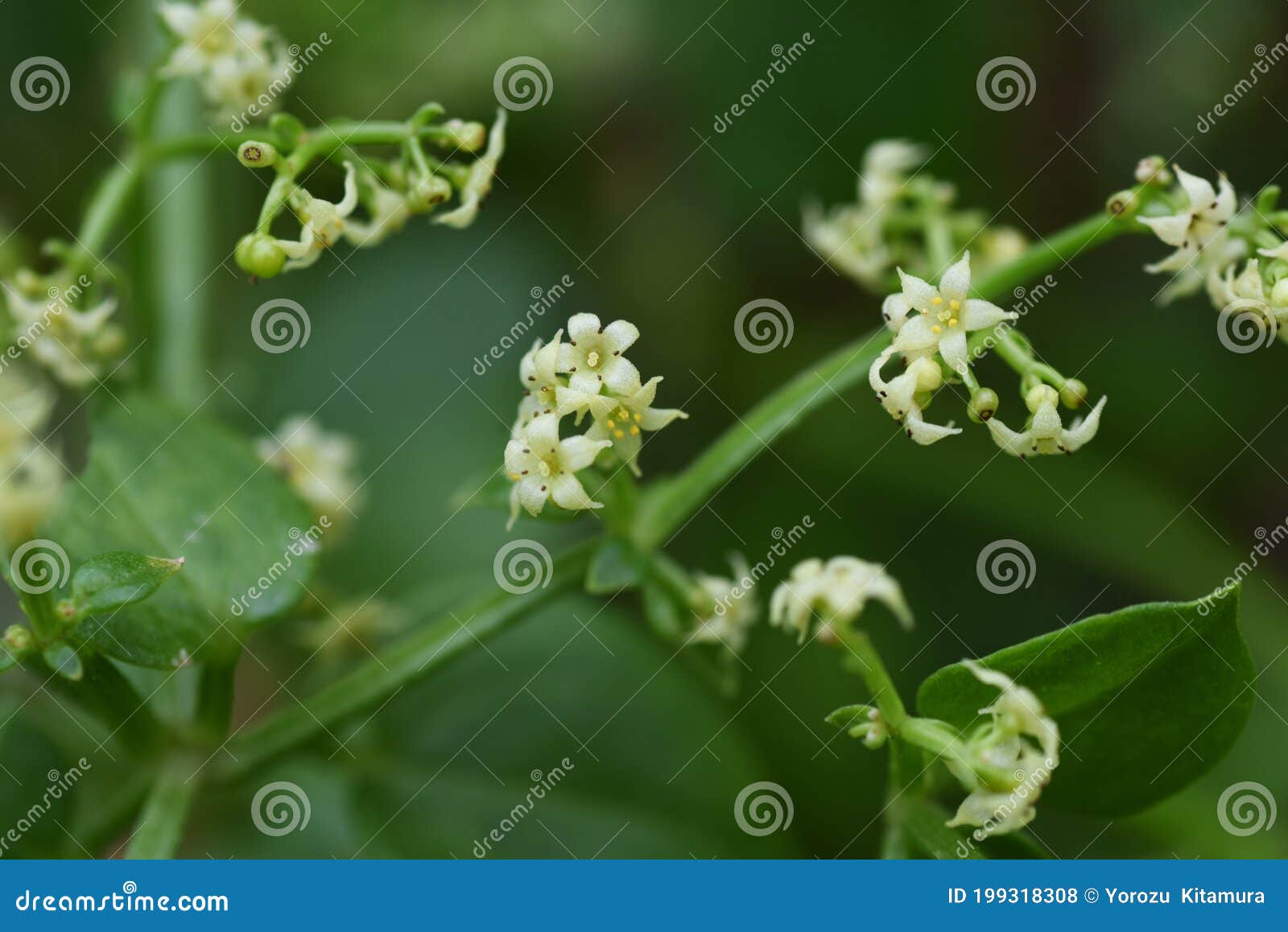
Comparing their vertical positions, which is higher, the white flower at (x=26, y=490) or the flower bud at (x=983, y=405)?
the flower bud at (x=983, y=405)

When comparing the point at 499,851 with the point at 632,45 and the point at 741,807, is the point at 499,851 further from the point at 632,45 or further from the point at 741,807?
the point at 632,45

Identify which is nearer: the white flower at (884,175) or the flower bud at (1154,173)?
the flower bud at (1154,173)

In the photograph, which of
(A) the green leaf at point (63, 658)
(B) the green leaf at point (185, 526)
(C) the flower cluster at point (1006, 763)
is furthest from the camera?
(B) the green leaf at point (185, 526)

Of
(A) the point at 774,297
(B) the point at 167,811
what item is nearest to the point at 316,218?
(B) the point at 167,811

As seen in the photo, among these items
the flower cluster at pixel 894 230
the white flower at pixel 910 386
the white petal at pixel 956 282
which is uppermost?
the flower cluster at pixel 894 230

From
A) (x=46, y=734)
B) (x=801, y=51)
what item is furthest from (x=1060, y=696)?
(x=801, y=51)

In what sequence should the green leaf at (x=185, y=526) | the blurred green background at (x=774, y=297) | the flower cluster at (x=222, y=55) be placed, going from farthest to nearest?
the blurred green background at (x=774, y=297)
the flower cluster at (x=222, y=55)
the green leaf at (x=185, y=526)

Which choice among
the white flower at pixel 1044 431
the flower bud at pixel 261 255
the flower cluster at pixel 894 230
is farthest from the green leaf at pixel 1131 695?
the flower bud at pixel 261 255

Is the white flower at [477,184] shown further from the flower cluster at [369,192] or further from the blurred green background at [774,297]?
the blurred green background at [774,297]
